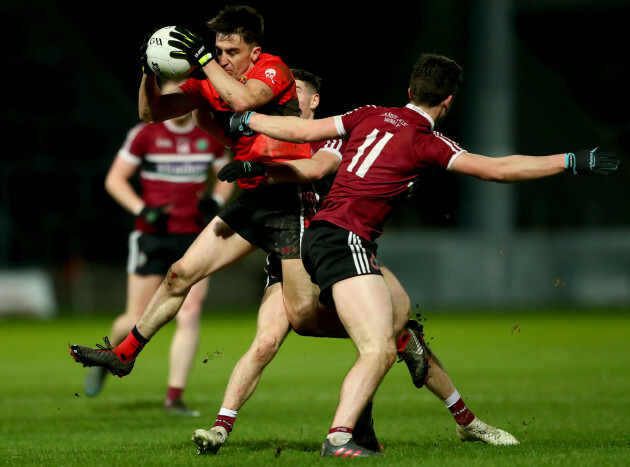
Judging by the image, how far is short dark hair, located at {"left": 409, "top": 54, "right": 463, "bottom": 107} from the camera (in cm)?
661

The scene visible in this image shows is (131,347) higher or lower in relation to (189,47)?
lower

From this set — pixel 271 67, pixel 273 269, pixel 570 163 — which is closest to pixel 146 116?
pixel 271 67

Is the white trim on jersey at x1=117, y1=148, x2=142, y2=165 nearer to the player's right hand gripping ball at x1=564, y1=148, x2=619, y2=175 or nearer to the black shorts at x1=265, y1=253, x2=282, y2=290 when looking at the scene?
the black shorts at x1=265, y1=253, x2=282, y2=290

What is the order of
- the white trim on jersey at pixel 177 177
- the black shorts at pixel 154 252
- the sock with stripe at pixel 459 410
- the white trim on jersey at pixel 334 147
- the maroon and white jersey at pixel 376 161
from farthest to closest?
the white trim on jersey at pixel 177 177
the black shorts at pixel 154 252
the white trim on jersey at pixel 334 147
the sock with stripe at pixel 459 410
the maroon and white jersey at pixel 376 161

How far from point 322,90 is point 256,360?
23.1 meters

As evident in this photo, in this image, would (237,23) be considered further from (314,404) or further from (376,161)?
(314,404)

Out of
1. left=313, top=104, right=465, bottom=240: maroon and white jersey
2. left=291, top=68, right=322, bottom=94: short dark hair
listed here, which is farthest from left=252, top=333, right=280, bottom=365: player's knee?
left=291, top=68, right=322, bottom=94: short dark hair

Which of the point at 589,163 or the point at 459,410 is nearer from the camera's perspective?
the point at 589,163

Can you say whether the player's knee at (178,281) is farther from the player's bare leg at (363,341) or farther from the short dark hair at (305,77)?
the short dark hair at (305,77)

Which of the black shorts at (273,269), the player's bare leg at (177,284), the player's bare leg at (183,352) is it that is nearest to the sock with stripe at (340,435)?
the black shorts at (273,269)

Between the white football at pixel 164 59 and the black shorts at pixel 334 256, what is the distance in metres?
1.28

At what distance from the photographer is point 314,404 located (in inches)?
399

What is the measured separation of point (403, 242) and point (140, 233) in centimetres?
1865

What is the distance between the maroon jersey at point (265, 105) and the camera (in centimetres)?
714
